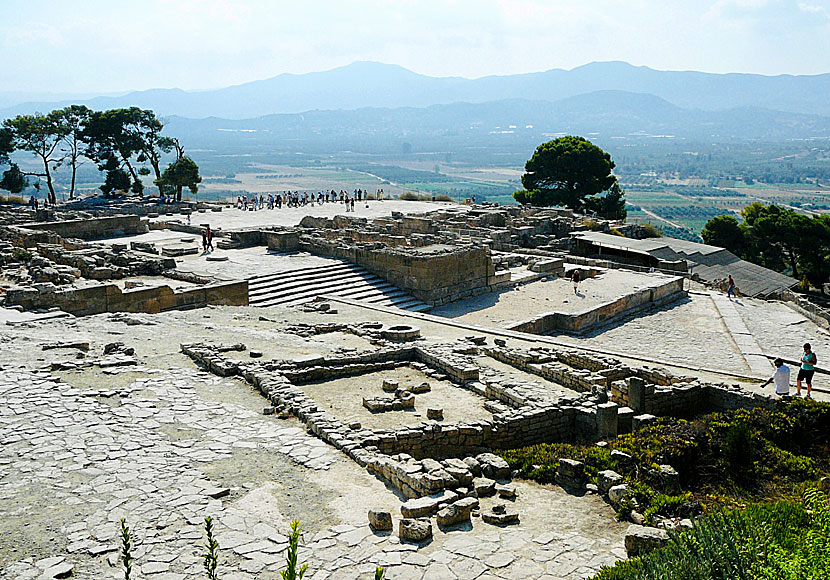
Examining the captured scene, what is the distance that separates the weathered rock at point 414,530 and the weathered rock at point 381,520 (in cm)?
12

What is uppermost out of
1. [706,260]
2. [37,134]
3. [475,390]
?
[37,134]

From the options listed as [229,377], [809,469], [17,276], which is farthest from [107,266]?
[809,469]

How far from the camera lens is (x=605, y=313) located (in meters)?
21.3

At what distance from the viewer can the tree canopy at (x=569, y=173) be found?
160 ft

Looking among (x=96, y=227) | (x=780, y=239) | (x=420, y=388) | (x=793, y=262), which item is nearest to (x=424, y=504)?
(x=420, y=388)

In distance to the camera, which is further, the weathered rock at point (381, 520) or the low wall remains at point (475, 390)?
the low wall remains at point (475, 390)

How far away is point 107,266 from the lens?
69.9 feet

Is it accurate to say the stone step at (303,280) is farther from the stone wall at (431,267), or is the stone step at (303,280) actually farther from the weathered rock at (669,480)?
the weathered rock at (669,480)

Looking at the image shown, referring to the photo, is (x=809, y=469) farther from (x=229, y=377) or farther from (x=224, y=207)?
(x=224, y=207)

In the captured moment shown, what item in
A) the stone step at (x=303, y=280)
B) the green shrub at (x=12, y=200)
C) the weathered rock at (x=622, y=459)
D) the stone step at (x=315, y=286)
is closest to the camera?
the weathered rock at (x=622, y=459)

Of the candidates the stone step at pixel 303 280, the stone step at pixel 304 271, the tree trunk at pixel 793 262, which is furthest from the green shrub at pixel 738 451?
the tree trunk at pixel 793 262

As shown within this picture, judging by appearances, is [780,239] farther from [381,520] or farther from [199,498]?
[199,498]

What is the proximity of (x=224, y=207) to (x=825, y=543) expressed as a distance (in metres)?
40.4

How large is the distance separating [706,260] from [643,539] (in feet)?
96.6
